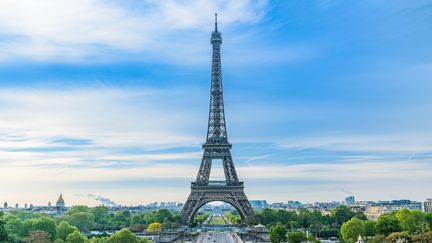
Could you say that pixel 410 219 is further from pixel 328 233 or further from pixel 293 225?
pixel 293 225

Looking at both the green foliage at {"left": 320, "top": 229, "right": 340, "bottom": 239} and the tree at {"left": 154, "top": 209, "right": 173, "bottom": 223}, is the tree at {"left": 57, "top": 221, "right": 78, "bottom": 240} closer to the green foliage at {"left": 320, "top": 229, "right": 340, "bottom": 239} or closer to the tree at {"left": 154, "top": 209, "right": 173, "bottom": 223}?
the green foliage at {"left": 320, "top": 229, "right": 340, "bottom": 239}

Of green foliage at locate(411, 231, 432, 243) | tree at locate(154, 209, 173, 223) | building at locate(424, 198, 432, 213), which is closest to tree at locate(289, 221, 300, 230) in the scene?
tree at locate(154, 209, 173, 223)

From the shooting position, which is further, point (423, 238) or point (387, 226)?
point (387, 226)

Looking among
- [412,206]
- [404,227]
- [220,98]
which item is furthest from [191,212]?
[412,206]

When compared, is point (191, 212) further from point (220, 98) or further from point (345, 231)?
point (345, 231)

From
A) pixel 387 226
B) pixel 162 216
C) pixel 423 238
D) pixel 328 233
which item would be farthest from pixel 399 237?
pixel 162 216

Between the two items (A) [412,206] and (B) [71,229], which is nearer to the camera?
(B) [71,229]

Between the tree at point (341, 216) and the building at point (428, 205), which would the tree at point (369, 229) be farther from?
the building at point (428, 205)

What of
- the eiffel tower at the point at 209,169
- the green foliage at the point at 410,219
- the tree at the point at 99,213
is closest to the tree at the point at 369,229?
the green foliage at the point at 410,219

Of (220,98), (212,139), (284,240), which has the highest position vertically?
(220,98)
